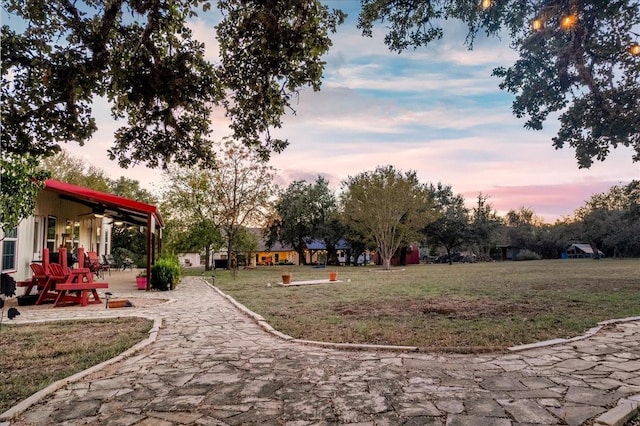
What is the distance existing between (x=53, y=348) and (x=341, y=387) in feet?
14.3

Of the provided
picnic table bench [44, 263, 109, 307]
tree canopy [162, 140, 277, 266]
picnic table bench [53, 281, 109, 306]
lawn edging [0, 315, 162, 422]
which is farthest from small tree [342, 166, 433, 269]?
lawn edging [0, 315, 162, 422]

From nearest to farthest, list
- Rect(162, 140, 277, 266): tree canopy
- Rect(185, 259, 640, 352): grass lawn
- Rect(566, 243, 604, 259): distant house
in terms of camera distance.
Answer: Rect(185, 259, 640, 352): grass lawn
Rect(162, 140, 277, 266): tree canopy
Rect(566, 243, 604, 259): distant house

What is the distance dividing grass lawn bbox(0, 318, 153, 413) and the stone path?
370mm

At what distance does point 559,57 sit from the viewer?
6.69 m

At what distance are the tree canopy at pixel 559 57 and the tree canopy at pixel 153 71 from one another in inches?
94.6

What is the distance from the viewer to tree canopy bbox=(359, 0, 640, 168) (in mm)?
6445

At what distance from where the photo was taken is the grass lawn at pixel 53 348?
428 cm

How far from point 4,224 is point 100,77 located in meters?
4.47

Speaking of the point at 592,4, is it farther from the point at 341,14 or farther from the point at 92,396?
the point at 92,396

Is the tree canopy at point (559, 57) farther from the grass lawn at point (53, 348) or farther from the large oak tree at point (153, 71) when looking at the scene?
the grass lawn at point (53, 348)

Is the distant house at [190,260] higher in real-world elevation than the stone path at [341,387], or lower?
higher

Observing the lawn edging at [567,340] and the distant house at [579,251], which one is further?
the distant house at [579,251]

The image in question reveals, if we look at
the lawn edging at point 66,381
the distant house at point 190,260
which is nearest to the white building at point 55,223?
the lawn edging at point 66,381

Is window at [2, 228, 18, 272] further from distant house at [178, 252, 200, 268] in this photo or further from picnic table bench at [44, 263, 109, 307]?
distant house at [178, 252, 200, 268]
